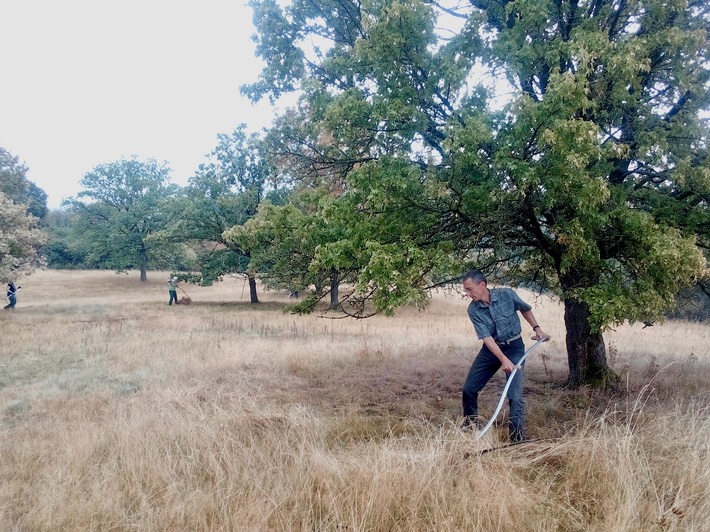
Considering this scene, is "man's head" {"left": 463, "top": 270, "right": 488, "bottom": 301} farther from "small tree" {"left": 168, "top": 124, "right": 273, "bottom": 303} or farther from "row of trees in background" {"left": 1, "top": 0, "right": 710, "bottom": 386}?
"small tree" {"left": 168, "top": 124, "right": 273, "bottom": 303}

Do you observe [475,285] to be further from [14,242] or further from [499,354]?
[14,242]

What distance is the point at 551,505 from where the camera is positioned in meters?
3.10

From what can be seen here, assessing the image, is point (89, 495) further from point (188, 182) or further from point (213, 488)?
point (188, 182)

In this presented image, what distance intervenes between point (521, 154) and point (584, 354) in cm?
380

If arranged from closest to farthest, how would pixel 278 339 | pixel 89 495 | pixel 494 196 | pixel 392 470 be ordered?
pixel 392 470
pixel 89 495
pixel 494 196
pixel 278 339

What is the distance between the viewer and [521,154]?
5.09 m

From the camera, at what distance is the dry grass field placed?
10.1 ft

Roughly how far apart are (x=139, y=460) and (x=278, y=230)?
3.57 m

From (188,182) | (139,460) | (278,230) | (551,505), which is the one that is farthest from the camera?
(188,182)

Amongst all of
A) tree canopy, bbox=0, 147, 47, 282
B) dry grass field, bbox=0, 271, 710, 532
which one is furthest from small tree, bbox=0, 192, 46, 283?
dry grass field, bbox=0, 271, 710, 532

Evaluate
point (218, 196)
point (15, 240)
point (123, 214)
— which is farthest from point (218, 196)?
point (123, 214)

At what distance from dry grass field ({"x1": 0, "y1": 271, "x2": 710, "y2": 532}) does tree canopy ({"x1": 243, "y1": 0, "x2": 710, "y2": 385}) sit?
1.49 m

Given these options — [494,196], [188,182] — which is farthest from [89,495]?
[188,182]

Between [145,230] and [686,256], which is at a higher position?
[145,230]
